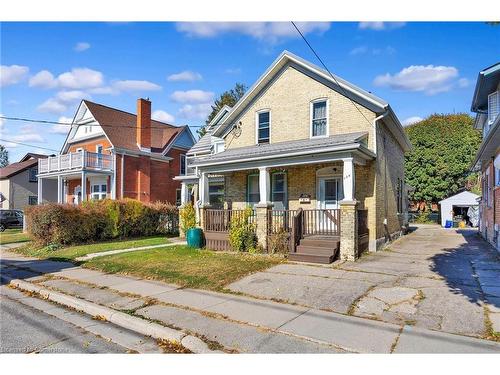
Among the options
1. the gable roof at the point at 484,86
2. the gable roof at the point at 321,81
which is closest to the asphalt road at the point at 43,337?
the gable roof at the point at 321,81

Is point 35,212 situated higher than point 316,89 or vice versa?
point 316,89

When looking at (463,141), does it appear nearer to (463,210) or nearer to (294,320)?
(463,210)

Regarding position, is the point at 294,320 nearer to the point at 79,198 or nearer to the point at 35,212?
the point at 35,212

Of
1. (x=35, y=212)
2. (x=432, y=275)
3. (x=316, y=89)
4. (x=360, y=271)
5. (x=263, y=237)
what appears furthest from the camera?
(x=35, y=212)

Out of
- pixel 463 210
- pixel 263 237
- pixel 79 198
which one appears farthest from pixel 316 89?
pixel 463 210

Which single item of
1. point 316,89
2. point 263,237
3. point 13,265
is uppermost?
point 316,89

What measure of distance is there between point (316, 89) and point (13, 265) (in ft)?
42.8

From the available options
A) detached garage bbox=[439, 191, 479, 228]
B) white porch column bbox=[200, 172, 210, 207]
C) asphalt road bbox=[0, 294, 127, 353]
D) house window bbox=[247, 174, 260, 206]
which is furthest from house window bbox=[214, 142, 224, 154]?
detached garage bbox=[439, 191, 479, 228]

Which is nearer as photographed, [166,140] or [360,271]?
[360,271]

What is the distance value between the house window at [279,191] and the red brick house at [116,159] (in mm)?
15094

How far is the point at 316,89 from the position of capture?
568 inches

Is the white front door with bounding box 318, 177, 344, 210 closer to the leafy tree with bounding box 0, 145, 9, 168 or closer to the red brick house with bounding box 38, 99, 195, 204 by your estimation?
the red brick house with bounding box 38, 99, 195, 204
